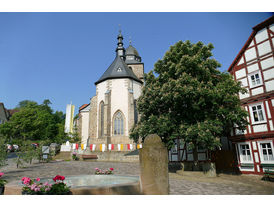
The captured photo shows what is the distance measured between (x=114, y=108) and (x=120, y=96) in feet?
6.79

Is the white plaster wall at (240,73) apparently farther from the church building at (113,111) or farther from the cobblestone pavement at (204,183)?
the church building at (113,111)

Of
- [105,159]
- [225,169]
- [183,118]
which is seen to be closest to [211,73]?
[183,118]

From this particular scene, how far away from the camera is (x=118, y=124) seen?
92.9ft

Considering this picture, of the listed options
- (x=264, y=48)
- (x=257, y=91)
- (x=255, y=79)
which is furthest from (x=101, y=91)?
(x=264, y=48)

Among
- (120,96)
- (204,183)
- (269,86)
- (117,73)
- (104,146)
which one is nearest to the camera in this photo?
(204,183)

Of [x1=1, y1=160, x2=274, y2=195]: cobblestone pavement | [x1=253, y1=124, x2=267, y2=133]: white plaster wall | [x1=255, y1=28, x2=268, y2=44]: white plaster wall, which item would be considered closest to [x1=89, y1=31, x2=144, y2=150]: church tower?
[x1=1, y1=160, x2=274, y2=195]: cobblestone pavement

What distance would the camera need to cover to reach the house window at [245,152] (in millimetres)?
14586

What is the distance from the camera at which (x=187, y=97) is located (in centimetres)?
1227

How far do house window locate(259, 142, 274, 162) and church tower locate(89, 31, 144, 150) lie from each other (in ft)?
53.9

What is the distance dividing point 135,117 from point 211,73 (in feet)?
55.4

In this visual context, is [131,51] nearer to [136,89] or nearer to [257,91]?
[136,89]

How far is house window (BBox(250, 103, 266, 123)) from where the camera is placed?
13.8m

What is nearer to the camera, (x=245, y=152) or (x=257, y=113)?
(x=257, y=113)

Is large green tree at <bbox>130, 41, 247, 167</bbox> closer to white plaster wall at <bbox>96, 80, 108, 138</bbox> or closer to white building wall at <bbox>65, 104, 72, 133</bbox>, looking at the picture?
white plaster wall at <bbox>96, 80, 108, 138</bbox>
